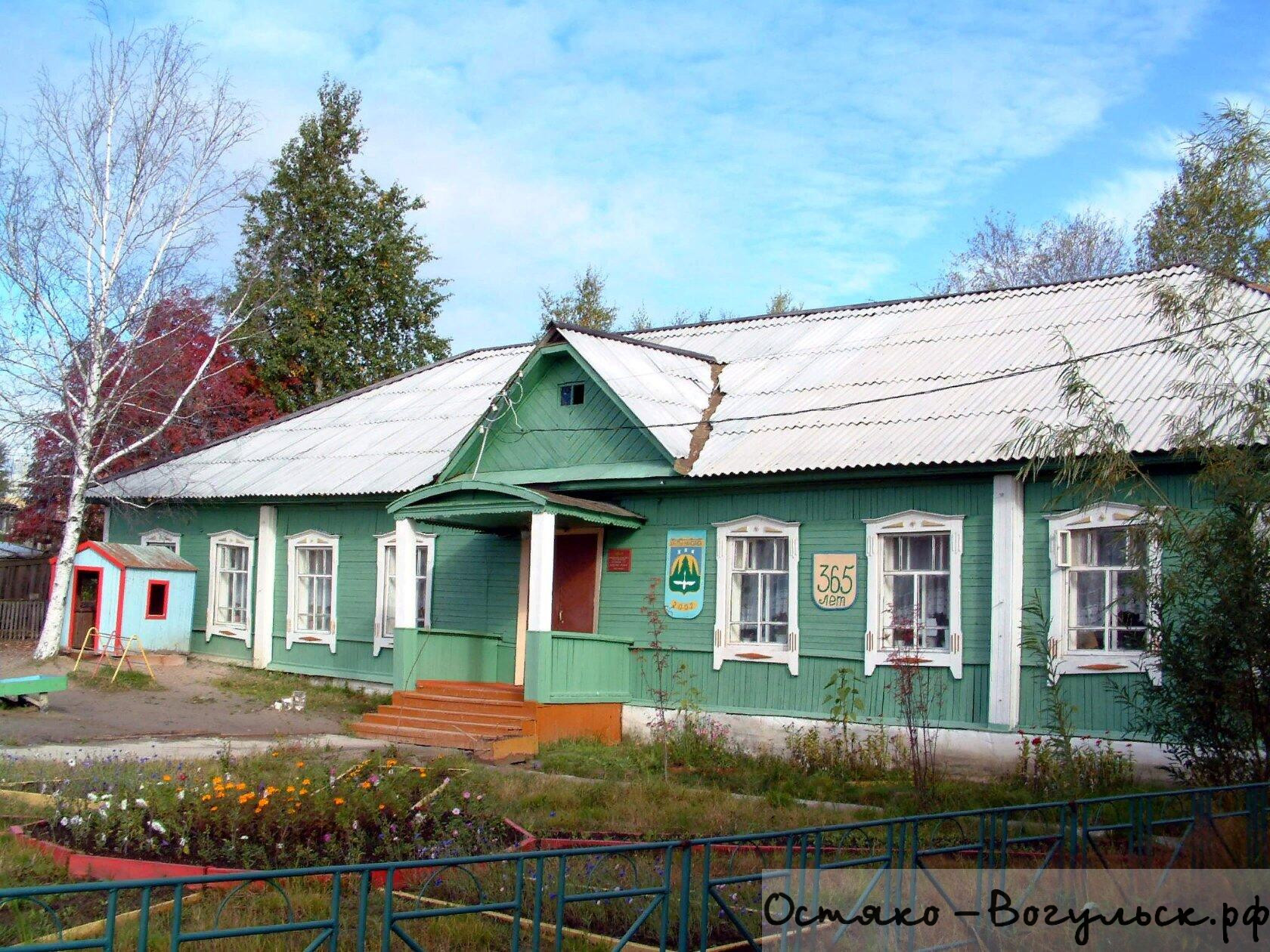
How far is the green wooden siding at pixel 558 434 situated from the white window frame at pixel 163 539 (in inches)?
291

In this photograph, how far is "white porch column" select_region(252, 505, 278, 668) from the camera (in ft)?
64.8

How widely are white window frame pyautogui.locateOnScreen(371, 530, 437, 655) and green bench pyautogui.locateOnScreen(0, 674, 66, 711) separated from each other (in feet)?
14.0

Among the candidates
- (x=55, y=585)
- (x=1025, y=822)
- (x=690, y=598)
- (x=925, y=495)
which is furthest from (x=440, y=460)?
(x=1025, y=822)

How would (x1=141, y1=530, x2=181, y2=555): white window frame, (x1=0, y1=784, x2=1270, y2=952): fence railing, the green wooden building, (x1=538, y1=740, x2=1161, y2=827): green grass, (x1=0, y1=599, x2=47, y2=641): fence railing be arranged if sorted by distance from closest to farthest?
(x1=0, y1=784, x2=1270, y2=952): fence railing
(x1=538, y1=740, x2=1161, y2=827): green grass
the green wooden building
(x1=141, y1=530, x2=181, y2=555): white window frame
(x1=0, y1=599, x2=47, y2=641): fence railing

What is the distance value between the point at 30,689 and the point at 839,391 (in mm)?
10156

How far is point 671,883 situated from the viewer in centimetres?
666

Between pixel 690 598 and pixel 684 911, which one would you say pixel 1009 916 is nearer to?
pixel 684 911

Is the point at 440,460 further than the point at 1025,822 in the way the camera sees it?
Yes

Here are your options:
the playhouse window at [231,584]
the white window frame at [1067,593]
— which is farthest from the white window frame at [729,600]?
the playhouse window at [231,584]

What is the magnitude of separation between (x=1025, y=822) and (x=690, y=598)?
6.59 metres

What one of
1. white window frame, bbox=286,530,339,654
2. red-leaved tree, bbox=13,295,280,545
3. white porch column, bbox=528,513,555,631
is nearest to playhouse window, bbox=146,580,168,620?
white window frame, bbox=286,530,339,654

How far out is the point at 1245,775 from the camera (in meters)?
7.70

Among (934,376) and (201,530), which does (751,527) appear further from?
(201,530)

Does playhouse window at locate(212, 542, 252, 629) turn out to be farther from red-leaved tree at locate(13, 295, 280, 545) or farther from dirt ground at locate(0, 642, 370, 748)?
red-leaved tree at locate(13, 295, 280, 545)
